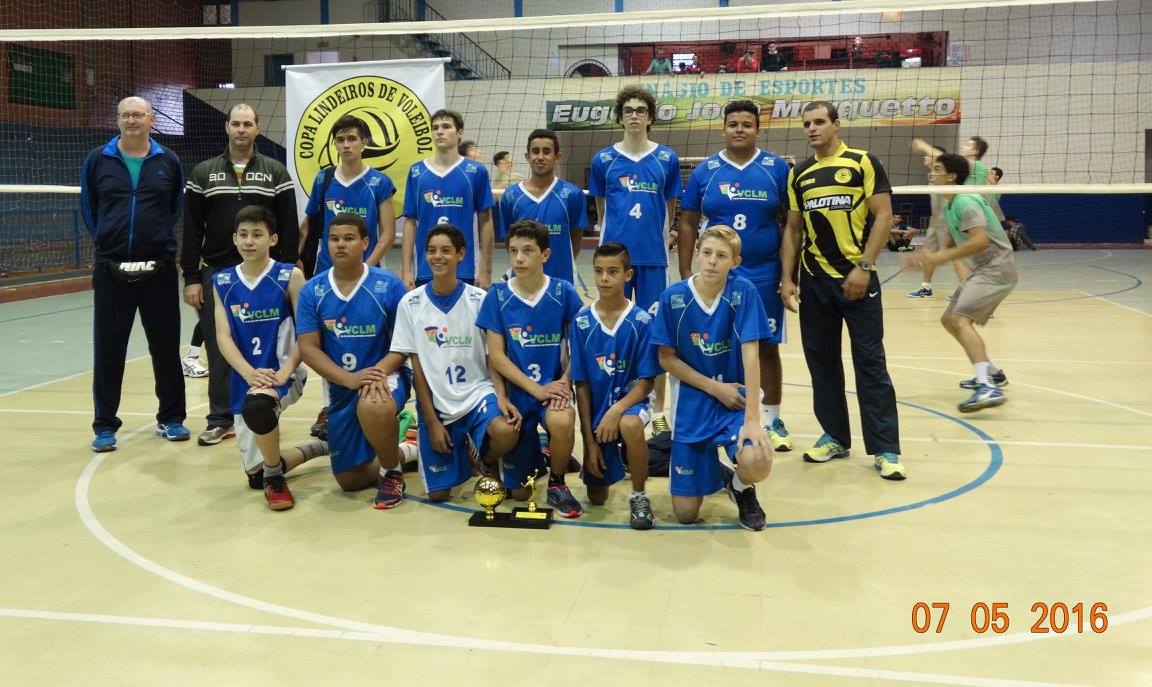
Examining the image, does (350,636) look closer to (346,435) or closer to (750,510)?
(346,435)

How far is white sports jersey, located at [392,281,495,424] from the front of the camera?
452 cm

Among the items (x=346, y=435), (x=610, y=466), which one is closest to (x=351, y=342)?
(x=346, y=435)

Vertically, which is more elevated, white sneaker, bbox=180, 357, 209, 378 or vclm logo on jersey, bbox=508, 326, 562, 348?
vclm logo on jersey, bbox=508, 326, 562, 348

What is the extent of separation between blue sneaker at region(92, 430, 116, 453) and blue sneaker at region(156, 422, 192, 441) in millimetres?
306

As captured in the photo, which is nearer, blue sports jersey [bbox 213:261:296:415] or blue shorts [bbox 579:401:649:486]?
blue shorts [bbox 579:401:649:486]

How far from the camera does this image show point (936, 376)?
300 inches

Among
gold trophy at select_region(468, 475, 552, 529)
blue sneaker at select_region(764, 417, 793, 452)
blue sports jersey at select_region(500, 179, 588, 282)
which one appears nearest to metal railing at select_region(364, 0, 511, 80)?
blue sports jersey at select_region(500, 179, 588, 282)

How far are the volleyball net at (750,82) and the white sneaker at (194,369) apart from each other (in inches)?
505

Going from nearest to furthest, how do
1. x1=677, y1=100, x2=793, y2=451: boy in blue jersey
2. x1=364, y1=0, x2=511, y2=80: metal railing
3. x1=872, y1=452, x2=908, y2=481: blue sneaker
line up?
x1=872, y1=452, x2=908, y2=481: blue sneaker, x1=677, y1=100, x2=793, y2=451: boy in blue jersey, x1=364, y1=0, x2=511, y2=80: metal railing

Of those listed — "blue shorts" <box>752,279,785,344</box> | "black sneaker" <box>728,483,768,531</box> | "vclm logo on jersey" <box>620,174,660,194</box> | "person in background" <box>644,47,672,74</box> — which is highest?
"person in background" <box>644,47,672,74</box>

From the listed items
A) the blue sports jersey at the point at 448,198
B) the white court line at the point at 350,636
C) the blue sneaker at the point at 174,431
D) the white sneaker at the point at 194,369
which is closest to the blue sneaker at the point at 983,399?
the blue sports jersey at the point at 448,198

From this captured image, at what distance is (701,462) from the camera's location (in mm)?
4168

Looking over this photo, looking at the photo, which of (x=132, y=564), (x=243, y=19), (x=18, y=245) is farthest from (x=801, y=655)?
(x=243, y=19)

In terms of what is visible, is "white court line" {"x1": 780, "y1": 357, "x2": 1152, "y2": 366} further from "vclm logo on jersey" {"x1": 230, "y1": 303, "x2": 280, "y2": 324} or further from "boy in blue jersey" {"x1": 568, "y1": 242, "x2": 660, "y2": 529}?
"vclm logo on jersey" {"x1": 230, "y1": 303, "x2": 280, "y2": 324}
